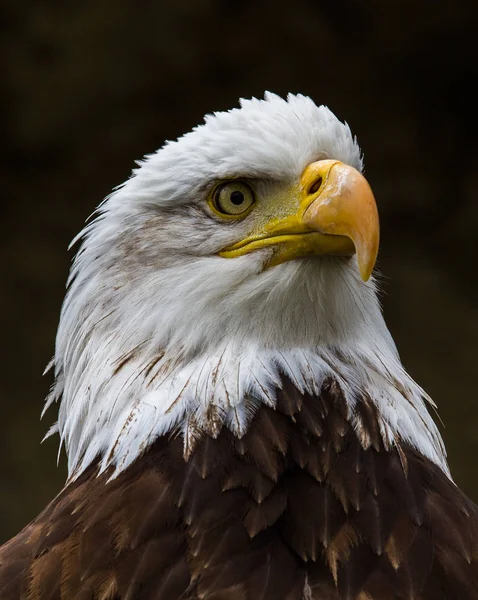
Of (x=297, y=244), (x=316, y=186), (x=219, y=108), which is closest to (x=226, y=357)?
(x=297, y=244)

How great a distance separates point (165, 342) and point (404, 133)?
4022 millimetres

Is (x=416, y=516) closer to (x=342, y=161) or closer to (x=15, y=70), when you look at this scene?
(x=342, y=161)

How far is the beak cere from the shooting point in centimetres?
243

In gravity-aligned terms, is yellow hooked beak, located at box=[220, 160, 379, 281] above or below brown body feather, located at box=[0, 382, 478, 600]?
Result: above

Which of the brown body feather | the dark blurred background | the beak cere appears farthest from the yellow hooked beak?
the dark blurred background

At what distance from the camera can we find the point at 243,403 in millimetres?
2537

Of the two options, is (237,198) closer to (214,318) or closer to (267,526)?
(214,318)

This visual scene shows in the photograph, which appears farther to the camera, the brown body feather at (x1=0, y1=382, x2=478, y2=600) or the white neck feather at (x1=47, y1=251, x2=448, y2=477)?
the white neck feather at (x1=47, y1=251, x2=448, y2=477)

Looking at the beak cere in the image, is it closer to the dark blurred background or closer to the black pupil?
the black pupil

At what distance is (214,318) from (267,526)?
22.6 inches

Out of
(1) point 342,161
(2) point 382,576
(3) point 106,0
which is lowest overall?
(2) point 382,576

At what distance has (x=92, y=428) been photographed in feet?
8.86

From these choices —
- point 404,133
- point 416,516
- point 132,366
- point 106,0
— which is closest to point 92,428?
point 132,366

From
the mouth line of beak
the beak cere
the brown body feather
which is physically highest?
the beak cere
